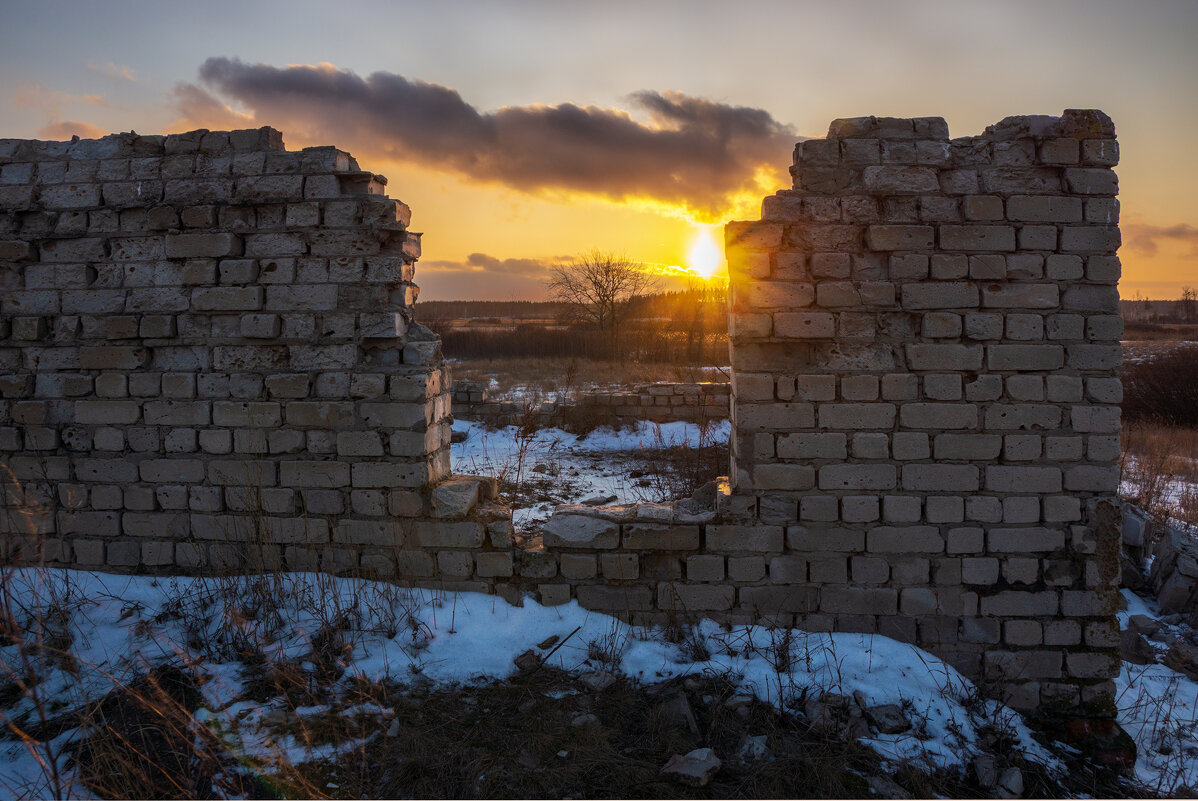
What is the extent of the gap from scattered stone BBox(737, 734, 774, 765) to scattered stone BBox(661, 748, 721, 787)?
203mm

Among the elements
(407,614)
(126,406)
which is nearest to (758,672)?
(407,614)

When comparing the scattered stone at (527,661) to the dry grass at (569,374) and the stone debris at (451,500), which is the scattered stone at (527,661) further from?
the dry grass at (569,374)

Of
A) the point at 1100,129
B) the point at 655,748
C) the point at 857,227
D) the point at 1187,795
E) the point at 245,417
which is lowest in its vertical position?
the point at 1187,795

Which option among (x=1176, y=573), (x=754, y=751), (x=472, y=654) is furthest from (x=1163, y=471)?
(x=472, y=654)

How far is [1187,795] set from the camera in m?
3.54

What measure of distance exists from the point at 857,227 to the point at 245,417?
14.5 feet

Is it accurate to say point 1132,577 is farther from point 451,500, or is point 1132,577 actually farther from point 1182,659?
point 451,500

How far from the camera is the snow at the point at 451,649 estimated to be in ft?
12.3

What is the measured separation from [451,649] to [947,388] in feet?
12.0

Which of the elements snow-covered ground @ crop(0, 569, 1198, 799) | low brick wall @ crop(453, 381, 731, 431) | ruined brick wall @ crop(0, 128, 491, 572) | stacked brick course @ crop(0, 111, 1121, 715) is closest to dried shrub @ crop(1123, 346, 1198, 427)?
low brick wall @ crop(453, 381, 731, 431)

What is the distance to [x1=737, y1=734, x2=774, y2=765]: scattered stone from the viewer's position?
11.1 ft

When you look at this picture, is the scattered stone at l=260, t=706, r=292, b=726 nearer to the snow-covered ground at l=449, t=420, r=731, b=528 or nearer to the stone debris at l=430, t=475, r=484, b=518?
the stone debris at l=430, t=475, r=484, b=518

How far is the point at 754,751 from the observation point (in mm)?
3447

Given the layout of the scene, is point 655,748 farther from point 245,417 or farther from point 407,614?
point 245,417
